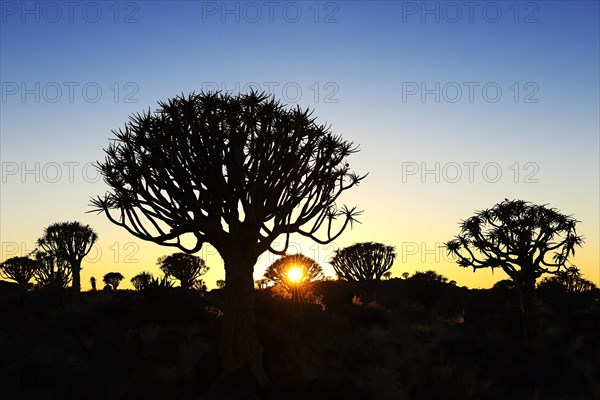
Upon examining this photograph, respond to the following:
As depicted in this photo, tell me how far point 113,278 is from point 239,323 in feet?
206

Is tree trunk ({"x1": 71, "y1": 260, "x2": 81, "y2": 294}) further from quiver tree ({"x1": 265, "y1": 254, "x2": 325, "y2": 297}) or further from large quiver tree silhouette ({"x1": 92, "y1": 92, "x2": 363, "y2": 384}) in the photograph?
large quiver tree silhouette ({"x1": 92, "y1": 92, "x2": 363, "y2": 384})

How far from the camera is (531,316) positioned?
54.9 ft

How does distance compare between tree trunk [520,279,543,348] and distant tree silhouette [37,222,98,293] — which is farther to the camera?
distant tree silhouette [37,222,98,293]

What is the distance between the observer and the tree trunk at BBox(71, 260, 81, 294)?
30.9 m

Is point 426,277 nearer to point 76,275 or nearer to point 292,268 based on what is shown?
point 292,268

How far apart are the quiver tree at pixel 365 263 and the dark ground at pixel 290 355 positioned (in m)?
16.9

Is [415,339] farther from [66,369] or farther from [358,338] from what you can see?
[66,369]

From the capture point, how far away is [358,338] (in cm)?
1605

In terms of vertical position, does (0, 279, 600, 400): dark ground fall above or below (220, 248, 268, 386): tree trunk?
below

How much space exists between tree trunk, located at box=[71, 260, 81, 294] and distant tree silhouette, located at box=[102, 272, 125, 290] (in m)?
36.7

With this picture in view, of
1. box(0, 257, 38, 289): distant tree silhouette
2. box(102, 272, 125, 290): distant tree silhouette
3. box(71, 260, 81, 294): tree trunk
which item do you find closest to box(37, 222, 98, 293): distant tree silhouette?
box(71, 260, 81, 294): tree trunk

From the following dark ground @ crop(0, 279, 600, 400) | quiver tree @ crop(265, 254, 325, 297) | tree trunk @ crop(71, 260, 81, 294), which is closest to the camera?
dark ground @ crop(0, 279, 600, 400)

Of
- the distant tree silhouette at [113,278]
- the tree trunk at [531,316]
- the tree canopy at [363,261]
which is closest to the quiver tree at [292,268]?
the tree canopy at [363,261]

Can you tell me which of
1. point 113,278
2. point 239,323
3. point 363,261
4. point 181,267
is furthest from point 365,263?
point 113,278
